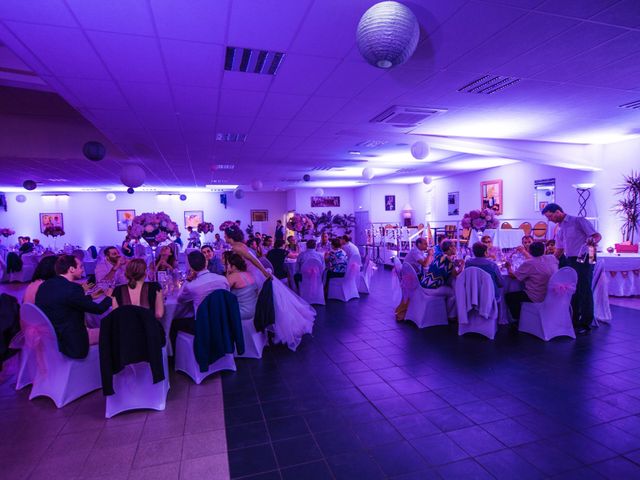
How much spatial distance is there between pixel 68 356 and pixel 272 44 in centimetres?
331

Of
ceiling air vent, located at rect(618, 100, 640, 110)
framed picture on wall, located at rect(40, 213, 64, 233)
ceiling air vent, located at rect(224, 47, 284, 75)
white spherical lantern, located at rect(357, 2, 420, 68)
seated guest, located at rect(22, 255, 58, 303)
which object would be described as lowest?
seated guest, located at rect(22, 255, 58, 303)

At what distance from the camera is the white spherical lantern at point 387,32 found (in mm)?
2322

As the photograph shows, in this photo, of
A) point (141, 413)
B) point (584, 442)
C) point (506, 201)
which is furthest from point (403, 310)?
point (506, 201)

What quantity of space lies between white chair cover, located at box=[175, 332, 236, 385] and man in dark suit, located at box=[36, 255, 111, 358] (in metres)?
0.85

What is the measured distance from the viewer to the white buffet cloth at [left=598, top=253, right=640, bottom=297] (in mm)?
6766

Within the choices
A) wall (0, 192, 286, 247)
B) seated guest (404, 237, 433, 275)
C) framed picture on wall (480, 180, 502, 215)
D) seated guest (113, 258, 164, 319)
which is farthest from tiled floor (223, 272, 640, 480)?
wall (0, 192, 286, 247)

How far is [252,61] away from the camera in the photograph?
12.3ft

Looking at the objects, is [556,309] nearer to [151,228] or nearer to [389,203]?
[151,228]

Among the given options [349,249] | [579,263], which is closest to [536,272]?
[579,263]

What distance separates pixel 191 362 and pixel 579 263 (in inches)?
196

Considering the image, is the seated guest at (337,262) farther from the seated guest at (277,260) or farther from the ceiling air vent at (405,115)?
the ceiling air vent at (405,115)

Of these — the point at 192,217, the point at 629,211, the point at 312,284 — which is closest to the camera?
the point at 312,284

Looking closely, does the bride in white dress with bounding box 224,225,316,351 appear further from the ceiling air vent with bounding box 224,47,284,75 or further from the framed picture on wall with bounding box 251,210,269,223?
the framed picture on wall with bounding box 251,210,269,223

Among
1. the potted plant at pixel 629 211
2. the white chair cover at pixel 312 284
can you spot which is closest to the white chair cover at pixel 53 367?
the white chair cover at pixel 312 284
